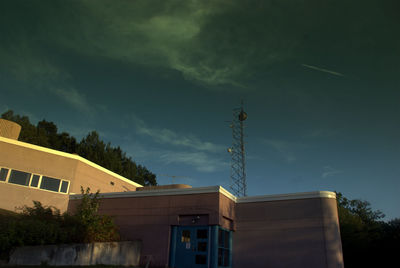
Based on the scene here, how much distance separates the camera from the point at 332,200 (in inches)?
749

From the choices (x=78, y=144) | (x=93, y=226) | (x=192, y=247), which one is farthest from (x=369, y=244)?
(x=78, y=144)

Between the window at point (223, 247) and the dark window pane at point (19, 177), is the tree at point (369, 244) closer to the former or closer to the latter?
Result: the window at point (223, 247)

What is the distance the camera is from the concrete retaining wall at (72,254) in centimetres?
1422

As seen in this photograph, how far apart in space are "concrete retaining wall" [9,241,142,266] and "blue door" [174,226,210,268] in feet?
9.68

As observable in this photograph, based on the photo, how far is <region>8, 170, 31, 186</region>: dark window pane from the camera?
21.5 m

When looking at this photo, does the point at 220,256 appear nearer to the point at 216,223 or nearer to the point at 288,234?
the point at 216,223

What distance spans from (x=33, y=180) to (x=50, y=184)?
1.15 metres

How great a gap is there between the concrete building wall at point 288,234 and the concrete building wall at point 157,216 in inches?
121

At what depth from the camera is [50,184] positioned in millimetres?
23078

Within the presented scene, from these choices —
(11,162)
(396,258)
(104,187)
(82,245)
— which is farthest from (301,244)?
(11,162)

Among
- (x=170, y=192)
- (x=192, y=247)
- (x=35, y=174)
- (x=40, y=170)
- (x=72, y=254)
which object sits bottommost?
(x=72, y=254)

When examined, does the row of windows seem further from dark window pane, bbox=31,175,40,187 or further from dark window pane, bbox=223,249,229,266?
dark window pane, bbox=223,249,229,266

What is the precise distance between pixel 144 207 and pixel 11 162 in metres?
9.50

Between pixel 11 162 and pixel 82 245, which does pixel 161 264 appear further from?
pixel 11 162
